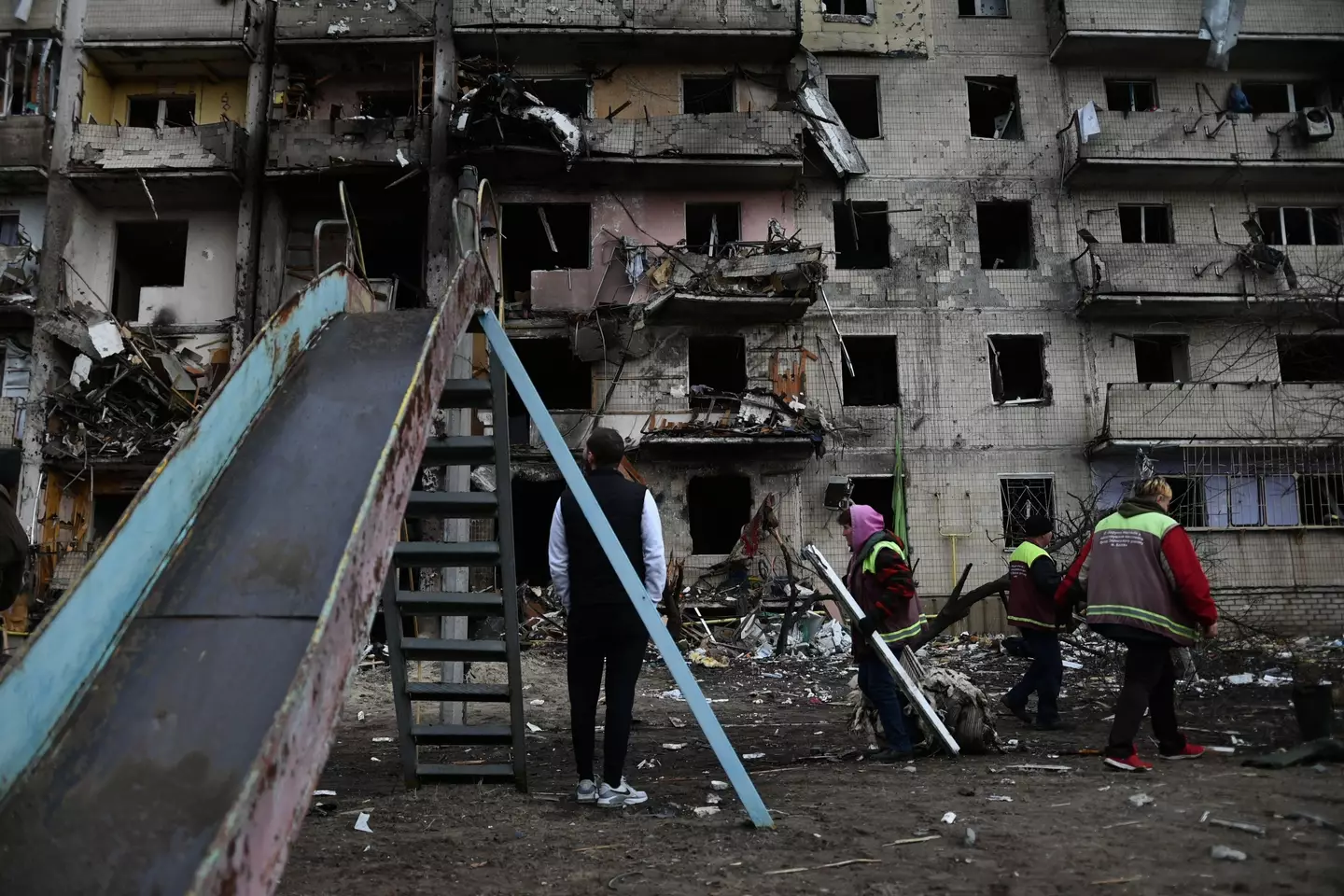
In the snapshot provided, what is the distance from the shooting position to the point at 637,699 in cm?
999

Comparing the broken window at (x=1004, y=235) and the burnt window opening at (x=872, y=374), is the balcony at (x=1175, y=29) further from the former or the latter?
the burnt window opening at (x=872, y=374)

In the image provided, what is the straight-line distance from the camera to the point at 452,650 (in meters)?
4.80

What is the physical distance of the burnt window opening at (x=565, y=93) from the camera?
1942 centimetres

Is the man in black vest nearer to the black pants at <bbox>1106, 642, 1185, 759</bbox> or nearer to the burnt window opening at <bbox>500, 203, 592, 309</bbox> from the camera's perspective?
the black pants at <bbox>1106, 642, 1185, 759</bbox>

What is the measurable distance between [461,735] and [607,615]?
1.17m

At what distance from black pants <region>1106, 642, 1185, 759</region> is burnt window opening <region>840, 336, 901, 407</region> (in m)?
13.8

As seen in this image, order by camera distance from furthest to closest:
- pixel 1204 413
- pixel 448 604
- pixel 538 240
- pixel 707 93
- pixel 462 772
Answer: pixel 538 240 < pixel 707 93 < pixel 1204 413 < pixel 462 772 < pixel 448 604

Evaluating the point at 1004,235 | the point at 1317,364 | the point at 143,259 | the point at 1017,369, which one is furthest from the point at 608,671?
the point at 1317,364

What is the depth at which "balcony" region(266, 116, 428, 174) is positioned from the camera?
18156mm

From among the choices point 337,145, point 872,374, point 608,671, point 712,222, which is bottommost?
point 608,671

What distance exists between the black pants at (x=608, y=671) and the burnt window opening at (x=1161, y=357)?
17.4 m

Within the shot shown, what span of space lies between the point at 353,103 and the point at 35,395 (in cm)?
888

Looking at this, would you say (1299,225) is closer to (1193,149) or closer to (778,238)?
(1193,149)

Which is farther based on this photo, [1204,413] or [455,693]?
[1204,413]
